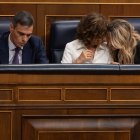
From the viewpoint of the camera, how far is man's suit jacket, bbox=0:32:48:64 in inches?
106

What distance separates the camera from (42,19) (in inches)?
122

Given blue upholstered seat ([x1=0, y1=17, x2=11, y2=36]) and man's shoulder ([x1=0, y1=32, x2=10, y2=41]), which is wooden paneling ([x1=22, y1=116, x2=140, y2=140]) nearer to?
man's shoulder ([x1=0, y1=32, x2=10, y2=41])

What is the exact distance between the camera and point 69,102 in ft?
6.73

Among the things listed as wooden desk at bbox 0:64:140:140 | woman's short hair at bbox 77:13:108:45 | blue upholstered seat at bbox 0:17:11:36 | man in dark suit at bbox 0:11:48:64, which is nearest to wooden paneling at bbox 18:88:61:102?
wooden desk at bbox 0:64:140:140

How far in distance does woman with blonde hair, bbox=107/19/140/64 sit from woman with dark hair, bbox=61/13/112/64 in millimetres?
48

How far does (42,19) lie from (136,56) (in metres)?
0.68

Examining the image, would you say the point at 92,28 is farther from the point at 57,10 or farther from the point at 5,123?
the point at 5,123

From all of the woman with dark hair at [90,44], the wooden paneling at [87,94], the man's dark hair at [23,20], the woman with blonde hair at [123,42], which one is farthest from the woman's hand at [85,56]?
the wooden paneling at [87,94]

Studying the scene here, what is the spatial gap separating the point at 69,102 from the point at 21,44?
700 mm

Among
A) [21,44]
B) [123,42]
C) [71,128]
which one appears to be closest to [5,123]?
[71,128]

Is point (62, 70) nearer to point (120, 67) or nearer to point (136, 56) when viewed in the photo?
point (120, 67)

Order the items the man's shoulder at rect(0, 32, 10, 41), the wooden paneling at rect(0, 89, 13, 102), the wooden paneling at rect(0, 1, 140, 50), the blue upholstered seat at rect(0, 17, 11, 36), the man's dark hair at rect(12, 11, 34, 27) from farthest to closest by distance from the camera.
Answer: the wooden paneling at rect(0, 1, 140, 50)
the blue upholstered seat at rect(0, 17, 11, 36)
the man's shoulder at rect(0, 32, 10, 41)
the man's dark hair at rect(12, 11, 34, 27)
the wooden paneling at rect(0, 89, 13, 102)

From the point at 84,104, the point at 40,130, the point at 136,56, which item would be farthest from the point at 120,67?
the point at 136,56

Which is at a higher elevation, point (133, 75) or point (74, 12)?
point (74, 12)
